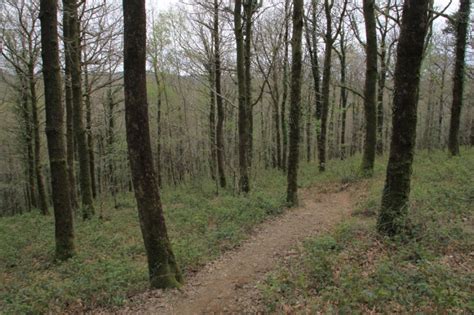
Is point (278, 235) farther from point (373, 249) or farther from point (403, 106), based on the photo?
point (403, 106)

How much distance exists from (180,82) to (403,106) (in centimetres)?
2735

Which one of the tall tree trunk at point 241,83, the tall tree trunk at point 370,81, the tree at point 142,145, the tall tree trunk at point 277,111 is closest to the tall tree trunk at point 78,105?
the tall tree trunk at point 241,83

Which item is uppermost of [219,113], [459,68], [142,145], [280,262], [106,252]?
[459,68]

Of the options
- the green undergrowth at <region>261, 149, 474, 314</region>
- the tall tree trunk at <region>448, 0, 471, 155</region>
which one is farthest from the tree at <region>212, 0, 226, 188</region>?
the tall tree trunk at <region>448, 0, 471, 155</region>

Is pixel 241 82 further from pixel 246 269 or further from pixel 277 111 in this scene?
pixel 277 111

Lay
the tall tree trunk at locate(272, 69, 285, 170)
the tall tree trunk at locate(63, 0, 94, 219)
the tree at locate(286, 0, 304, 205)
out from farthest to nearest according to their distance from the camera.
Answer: the tall tree trunk at locate(272, 69, 285, 170)
the tall tree trunk at locate(63, 0, 94, 219)
the tree at locate(286, 0, 304, 205)

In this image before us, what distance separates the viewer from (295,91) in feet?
33.2

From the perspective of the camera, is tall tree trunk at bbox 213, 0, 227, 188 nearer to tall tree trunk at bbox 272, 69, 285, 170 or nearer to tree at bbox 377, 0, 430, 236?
tall tree trunk at bbox 272, 69, 285, 170

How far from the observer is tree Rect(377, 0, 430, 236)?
5281 millimetres

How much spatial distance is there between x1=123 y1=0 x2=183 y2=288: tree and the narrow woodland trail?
0.43 meters

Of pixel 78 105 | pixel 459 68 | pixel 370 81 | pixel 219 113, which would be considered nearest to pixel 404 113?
pixel 370 81

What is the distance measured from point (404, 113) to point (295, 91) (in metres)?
4.87

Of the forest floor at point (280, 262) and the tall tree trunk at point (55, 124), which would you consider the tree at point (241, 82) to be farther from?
the tall tree trunk at point (55, 124)

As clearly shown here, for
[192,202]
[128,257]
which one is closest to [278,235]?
[128,257]
